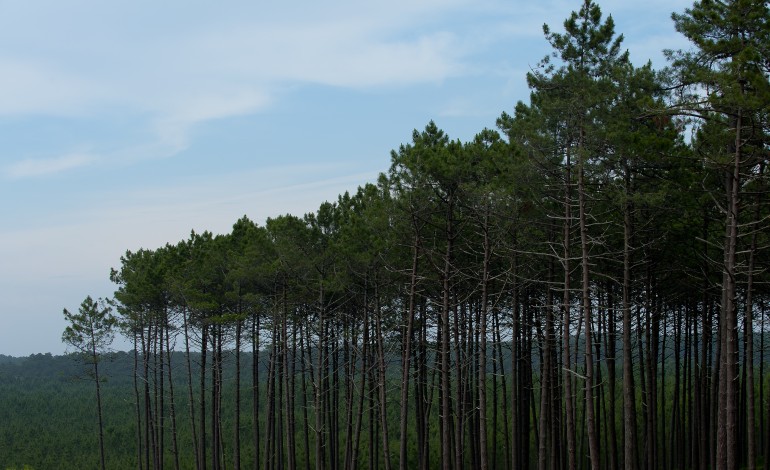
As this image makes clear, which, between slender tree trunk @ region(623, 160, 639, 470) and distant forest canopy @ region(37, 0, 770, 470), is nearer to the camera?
distant forest canopy @ region(37, 0, 770, 470)

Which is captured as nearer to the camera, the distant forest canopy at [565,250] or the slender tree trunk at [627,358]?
the distant forest canopy at [565,250]

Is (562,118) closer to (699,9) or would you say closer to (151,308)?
(699,9)

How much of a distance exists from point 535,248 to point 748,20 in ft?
31.1

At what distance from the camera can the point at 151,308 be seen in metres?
41.2

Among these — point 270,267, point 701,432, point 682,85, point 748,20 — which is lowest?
point 701,432

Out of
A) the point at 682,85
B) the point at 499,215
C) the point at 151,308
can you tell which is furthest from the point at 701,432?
the point at 151,308

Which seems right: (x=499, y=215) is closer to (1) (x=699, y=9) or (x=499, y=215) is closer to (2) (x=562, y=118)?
(2) (x=562, y=118)

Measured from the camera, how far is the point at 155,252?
A: 4378 cm

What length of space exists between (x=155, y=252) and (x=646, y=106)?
33075 millimetres

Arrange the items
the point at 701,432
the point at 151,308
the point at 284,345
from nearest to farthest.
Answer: the point at 701,432, the point at 284,345, the point at 151,308

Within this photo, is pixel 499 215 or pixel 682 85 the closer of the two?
pixel 682 85

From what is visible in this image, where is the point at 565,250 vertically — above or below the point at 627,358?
above

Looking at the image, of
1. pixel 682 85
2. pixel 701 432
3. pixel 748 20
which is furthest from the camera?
pixel 701 432

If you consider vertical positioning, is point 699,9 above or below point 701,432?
above
